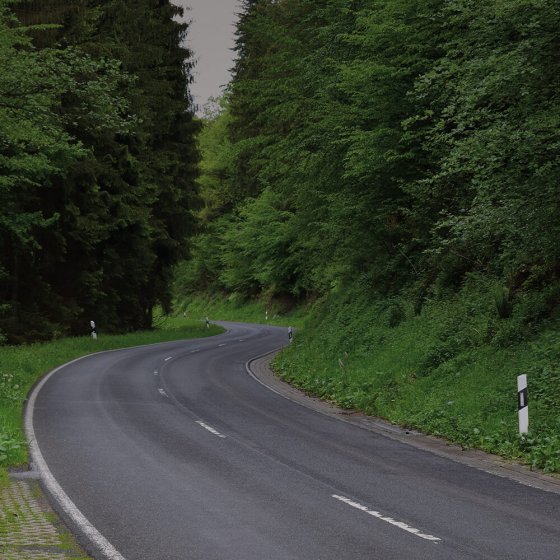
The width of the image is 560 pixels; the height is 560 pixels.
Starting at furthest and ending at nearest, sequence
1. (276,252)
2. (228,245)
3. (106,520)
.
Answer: (228,245)
(276,252)
(106,520)

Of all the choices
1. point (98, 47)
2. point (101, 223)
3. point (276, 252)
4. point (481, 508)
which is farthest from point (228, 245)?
point (481, 508)

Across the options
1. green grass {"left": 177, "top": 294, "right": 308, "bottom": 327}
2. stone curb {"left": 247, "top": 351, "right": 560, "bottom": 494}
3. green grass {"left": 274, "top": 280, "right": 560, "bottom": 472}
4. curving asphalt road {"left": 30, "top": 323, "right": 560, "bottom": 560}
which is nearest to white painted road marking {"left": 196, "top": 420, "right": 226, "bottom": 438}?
curving asphalt road {"left": 30, "top": 323, "right": 560, "bottom": 560}

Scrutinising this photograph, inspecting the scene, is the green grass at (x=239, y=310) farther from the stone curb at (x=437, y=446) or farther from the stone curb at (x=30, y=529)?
the stone curb at (x=30, y=529)

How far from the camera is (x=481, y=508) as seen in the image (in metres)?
8.78

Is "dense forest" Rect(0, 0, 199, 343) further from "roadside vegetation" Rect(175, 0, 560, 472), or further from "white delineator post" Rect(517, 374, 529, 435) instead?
"white delineator post" Rect(517, 374, 529, 435)

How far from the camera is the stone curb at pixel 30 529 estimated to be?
6941 millimetres

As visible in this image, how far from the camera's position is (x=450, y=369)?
55.1 ft

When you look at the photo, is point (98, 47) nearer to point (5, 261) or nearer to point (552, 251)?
point (5, 261)

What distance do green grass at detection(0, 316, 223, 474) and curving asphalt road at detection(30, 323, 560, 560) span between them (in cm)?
51

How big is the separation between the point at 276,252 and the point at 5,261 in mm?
28482

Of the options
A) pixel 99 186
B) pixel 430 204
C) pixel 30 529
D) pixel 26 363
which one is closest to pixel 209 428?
pixel 30 529

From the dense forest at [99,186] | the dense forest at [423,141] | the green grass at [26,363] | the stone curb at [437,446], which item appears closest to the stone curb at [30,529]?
the green grass at [26,363]

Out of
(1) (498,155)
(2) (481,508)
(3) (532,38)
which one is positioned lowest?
(2) (481,508)

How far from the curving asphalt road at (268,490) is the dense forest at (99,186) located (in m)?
10.0
